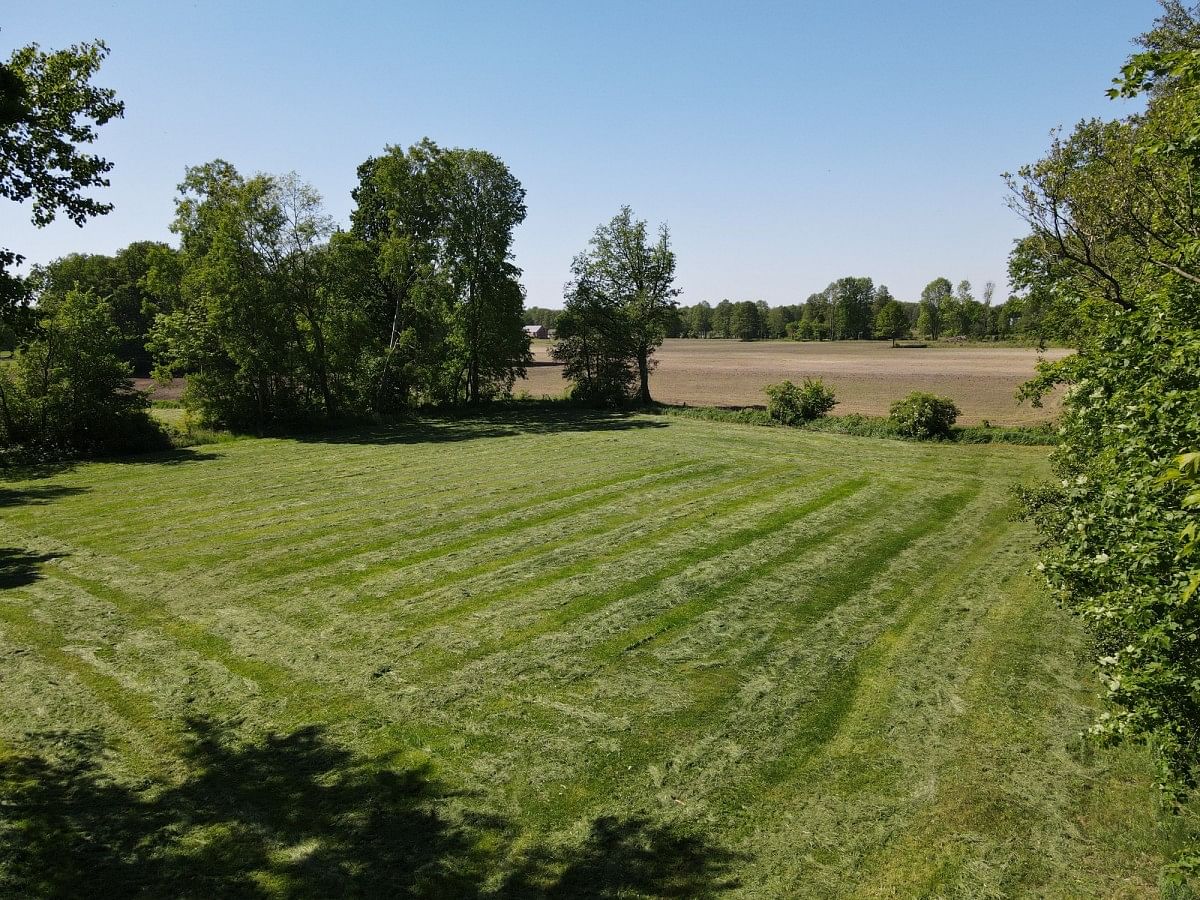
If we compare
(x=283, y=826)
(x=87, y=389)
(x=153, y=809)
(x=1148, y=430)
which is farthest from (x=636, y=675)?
(x=87, y=389)

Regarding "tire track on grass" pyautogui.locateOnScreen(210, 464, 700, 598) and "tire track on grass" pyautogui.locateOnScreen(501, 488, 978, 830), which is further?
"tire track on grass" pyautogui.locateOnScreen(210, 464, 700, 598)

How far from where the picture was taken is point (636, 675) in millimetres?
9844

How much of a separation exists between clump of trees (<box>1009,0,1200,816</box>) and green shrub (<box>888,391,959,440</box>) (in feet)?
57.7

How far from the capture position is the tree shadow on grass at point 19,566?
13016mm

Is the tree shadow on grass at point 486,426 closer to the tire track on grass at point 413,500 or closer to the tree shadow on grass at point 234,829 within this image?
the tire track on grass at point 413,500

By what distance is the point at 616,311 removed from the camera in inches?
1857

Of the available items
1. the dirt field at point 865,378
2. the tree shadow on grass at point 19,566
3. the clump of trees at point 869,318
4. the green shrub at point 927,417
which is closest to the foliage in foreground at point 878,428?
the green shrub at point 927,417

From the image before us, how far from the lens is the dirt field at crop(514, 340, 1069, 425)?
46.3m

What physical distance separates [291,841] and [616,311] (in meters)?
43.0

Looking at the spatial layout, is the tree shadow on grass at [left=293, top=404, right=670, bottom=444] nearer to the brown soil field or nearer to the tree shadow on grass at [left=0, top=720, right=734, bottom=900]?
the brown soil field

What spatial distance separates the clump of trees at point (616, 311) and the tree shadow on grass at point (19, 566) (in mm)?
35557

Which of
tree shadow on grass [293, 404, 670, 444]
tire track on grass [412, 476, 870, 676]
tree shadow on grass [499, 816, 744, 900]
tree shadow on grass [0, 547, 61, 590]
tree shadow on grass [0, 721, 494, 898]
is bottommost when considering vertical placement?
tree shadow on grass [499, 816, 744, 900]

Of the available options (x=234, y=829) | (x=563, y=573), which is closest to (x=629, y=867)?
(x=234, y=829)

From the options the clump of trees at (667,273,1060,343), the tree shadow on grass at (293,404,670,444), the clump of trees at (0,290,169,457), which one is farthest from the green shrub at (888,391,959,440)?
the clump of trees at (667,273,1060,343)
